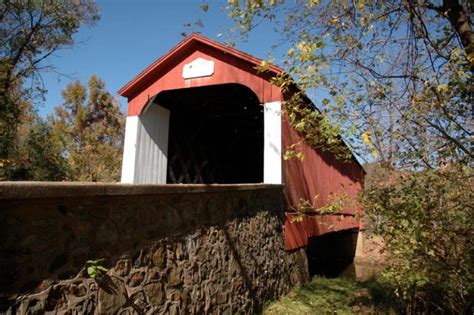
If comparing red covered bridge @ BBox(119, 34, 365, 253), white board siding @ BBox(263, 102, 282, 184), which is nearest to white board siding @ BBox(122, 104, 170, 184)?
red covered bridge @ BBox(119, 34, 365, 253)

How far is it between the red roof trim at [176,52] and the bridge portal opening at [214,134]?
2.34 feet

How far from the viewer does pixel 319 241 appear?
15.4 metres

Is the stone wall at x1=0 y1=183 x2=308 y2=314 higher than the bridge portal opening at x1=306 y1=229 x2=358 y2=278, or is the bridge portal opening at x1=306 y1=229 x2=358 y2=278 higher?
the stone wall at x1=0 y1=183 x2=308 y2=314

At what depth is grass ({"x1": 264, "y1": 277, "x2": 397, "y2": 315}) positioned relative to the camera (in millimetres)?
5523

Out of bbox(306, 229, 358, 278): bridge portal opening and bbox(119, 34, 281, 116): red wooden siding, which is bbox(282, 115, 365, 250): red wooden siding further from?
bbox(306, 229, 358, 278): bridge portal opening

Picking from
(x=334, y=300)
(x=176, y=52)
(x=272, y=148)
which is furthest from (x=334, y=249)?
(x=176, y=52)

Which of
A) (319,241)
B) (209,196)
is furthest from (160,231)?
(319,241)

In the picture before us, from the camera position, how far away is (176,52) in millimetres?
7684

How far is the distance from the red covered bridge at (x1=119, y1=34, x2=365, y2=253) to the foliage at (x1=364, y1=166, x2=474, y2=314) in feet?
3.56

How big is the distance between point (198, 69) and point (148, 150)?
231 centimetres

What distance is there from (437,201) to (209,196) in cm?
279

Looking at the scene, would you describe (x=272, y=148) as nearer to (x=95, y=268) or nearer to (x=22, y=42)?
(x=95, y=268)

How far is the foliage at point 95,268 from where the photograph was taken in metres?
2.34

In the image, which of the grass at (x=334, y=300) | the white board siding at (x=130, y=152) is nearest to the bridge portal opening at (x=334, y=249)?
the grass at (x=334, y=300)
